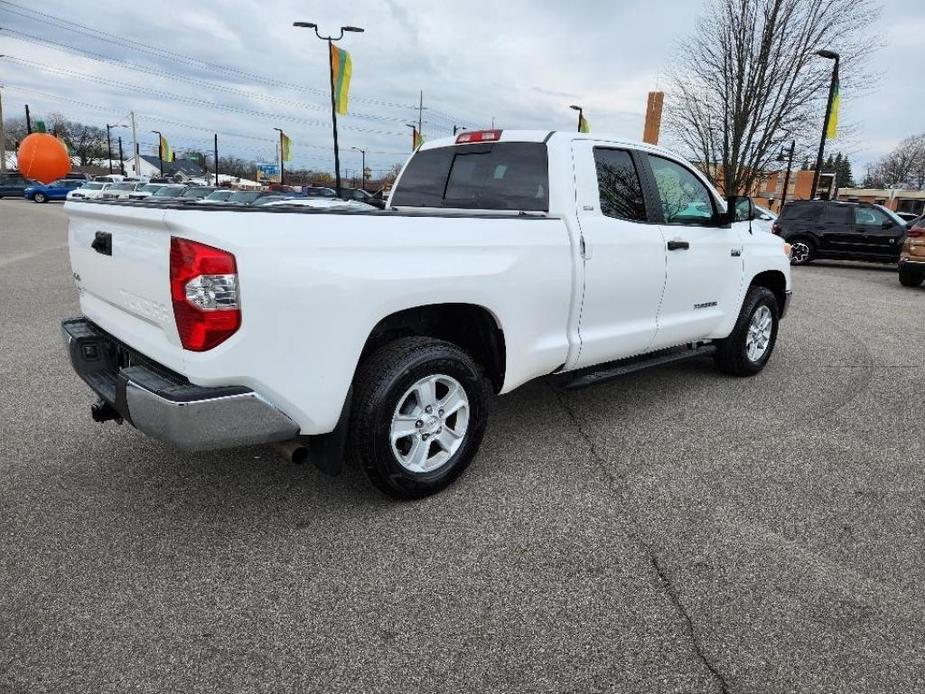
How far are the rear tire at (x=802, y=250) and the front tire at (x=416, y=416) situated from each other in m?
15.5

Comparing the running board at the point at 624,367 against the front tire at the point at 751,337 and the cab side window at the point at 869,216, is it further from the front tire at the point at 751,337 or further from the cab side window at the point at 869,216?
the cab side window at the point at 869,216

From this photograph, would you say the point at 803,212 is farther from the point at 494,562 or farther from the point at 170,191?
the point at 170,191

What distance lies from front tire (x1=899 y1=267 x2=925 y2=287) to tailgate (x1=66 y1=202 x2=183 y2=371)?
14.2m

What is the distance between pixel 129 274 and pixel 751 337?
4869 millimetres

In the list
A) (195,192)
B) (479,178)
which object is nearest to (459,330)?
(479,178)

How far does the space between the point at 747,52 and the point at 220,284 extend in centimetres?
2459

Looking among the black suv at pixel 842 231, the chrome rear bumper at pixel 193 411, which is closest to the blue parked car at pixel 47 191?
the black suv at pixel 842 231

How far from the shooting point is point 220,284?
94.4 inches

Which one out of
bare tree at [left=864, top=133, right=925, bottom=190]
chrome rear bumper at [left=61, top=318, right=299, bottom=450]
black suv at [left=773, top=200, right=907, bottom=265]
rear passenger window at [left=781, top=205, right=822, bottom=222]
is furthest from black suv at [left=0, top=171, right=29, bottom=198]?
bare tree at [left=864, top=133, right=925, bottom=190]

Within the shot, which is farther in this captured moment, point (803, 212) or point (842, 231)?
point (803, 212)

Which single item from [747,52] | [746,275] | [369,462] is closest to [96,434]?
[369,462]

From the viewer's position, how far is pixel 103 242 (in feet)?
9.71

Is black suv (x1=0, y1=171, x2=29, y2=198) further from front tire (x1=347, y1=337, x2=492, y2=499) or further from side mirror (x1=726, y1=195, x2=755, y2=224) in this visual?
front tire (x1=347, y1=337, x2=492, y2=499)

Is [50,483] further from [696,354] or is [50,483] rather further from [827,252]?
[827,252]
